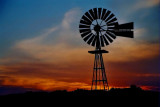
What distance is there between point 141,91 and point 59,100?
928 cm

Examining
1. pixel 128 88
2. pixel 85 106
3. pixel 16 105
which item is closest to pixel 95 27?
pixel 128 88

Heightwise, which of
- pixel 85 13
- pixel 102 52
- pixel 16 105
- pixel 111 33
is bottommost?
pixel 16 105

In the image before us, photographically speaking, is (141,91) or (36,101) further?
(141,91)

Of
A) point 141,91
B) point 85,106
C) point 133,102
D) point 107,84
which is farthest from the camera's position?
point 141,91

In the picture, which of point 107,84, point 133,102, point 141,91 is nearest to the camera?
point 133,102

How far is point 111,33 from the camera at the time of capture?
22734 mm

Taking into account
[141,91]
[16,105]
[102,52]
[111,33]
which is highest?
[111,33]

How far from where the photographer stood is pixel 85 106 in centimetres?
1664

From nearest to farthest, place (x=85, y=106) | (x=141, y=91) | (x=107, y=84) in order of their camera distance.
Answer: (x=85, y=106) < (x=107, y=84) < (x=141, y=91)

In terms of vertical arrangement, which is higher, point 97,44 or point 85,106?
point 97,44

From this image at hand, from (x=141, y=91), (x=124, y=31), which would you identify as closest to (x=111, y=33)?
(x=124, y=31)

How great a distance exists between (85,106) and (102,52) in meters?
7.08

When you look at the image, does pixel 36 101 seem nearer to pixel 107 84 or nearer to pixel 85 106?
pixel 85 106

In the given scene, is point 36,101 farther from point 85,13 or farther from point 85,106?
point 85,13
